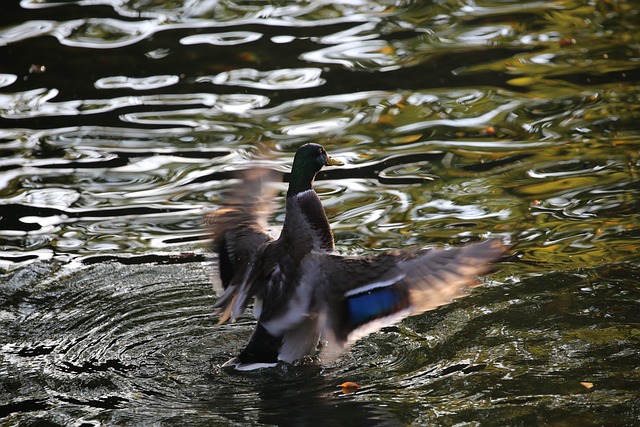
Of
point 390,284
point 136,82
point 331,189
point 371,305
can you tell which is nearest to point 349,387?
point 371,305

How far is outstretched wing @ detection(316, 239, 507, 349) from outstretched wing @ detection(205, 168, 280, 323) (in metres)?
0.64

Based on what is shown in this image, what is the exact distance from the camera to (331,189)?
24.8 ft

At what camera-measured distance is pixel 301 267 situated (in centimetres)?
521

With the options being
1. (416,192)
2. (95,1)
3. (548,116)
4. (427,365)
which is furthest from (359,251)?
(95,1)

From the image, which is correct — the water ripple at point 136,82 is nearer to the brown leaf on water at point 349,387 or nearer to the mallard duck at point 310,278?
the mallard duck at point 310,278

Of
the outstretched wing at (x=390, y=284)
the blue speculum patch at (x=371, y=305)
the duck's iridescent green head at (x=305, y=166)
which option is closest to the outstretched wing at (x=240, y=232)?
the duck's iridescent green head at (x=305, y=166)

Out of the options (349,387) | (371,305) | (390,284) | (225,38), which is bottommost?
(349,387)

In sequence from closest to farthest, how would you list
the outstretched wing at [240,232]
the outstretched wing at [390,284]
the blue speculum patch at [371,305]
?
1. the outstretched wing at [390,284]
2. the blue speculum patch at [371,305]
3. the outstretched wing at [240,232]

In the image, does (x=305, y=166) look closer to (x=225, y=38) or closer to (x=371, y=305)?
(x=371, y=305)

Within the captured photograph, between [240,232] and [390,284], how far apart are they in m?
1.42

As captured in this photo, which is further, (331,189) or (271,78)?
(271,78)

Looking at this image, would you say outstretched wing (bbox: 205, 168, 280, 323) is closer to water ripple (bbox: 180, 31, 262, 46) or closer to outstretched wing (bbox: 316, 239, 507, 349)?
outstretched wing (bbox: 316, 239, 507, 349)

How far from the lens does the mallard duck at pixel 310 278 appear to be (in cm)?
478

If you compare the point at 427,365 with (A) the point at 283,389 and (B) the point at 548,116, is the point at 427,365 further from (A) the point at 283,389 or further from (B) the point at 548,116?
(B) the point at 548,116
